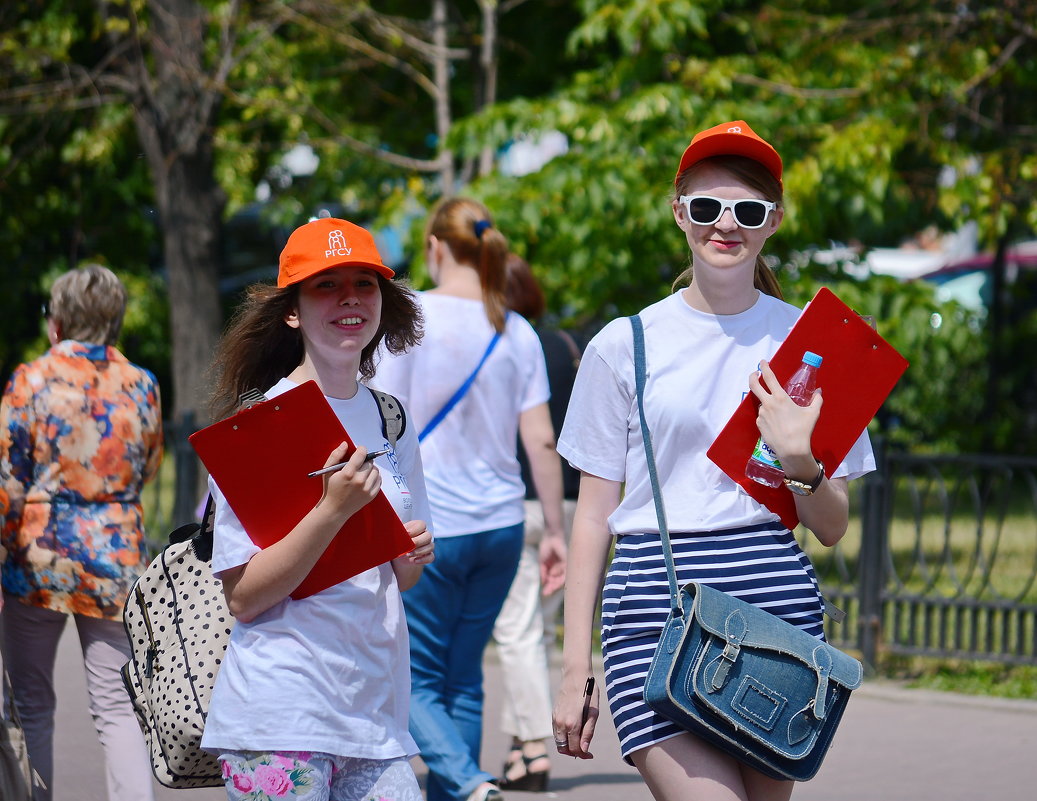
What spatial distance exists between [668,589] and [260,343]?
1.06m

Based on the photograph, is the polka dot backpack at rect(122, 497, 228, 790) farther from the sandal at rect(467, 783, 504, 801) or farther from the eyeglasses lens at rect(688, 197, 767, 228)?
the sandal at rect(467, 783, 504, 801)

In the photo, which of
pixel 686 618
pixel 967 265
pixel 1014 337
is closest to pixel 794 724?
pixel 686 618

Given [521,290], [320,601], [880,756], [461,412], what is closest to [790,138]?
[521,290]

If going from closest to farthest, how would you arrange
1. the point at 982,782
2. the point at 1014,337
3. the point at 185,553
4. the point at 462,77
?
the point at 185,553, the point at 982,782, the point at 462,77, the point at 1014,337

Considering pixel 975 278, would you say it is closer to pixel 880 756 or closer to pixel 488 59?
pixel 488 59

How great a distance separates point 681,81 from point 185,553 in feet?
24.0

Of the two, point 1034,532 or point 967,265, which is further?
point 967,265

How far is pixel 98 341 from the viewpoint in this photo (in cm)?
471

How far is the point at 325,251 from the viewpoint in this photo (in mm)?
2953

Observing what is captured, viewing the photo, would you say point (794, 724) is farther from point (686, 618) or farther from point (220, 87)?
point (220, 87)

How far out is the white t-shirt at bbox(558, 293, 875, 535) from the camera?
2.85m

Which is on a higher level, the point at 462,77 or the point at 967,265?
the point at 462,77

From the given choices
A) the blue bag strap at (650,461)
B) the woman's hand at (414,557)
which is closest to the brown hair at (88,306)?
the woman's hand at (414,557)

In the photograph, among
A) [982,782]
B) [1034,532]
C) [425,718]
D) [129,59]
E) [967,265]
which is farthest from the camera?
[967,265]
